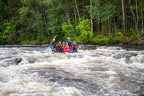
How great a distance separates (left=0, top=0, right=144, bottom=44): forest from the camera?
2664 centimetres

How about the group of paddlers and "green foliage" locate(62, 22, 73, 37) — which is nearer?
the group of paddlers

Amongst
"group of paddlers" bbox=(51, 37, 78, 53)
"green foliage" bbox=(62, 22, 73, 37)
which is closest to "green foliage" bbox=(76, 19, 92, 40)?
"green foliage" bbox=(62, 22, 73, 37)

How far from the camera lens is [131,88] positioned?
6.03 metres

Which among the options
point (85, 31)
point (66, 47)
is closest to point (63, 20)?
point (85, 31)

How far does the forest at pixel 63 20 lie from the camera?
87.4 feet

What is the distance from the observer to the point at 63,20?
1249 inches

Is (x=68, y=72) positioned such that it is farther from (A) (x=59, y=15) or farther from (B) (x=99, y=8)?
(A) (x=59, y=15)

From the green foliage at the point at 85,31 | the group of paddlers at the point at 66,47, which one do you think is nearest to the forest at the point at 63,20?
the green foliage at the point at 85,31

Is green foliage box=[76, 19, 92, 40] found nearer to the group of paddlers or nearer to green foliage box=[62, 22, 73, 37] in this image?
green foliage box=[62, 22, 73, 37]

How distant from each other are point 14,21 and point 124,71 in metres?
32.6

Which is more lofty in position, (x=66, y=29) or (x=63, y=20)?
(x=63, y=20)

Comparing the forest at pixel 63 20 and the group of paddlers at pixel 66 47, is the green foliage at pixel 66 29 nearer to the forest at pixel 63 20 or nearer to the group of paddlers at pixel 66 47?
the forest at pixel 63 20

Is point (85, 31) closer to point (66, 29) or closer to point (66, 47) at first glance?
point (66, 29)

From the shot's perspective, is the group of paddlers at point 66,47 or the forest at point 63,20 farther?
the forest at point 63,20
